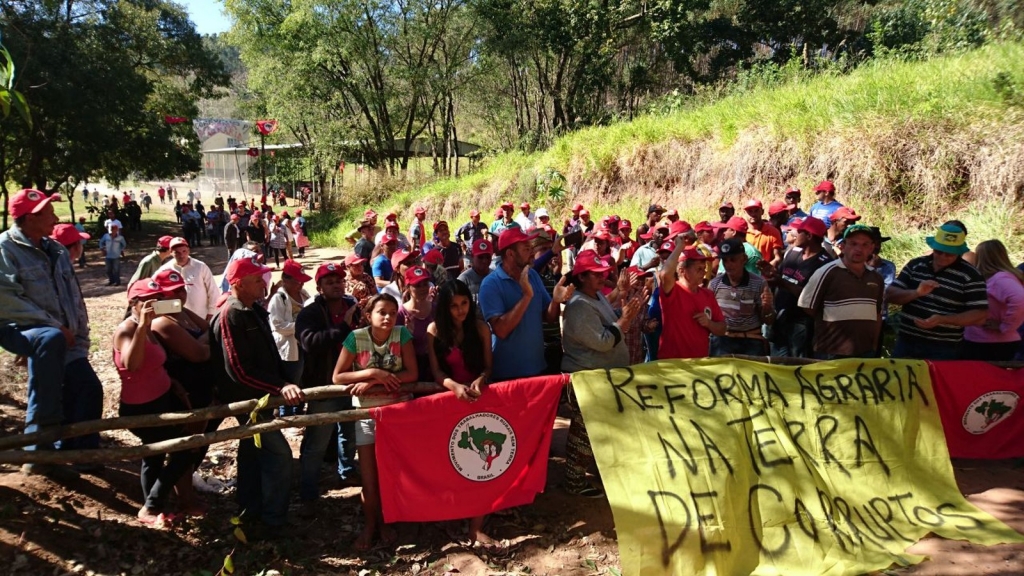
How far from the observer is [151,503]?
179 inches

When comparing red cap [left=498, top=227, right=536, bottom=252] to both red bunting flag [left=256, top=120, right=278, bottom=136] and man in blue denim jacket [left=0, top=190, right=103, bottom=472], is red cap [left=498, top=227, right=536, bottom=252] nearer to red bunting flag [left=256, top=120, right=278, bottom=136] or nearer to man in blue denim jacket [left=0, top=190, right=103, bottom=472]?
man in blue denim jacket [left=0, top=190, right=103, bottom=472]

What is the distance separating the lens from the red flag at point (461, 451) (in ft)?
14.5

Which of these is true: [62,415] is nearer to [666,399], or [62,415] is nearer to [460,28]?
[666,399]

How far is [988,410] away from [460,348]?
168 inches

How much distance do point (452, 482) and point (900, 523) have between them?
3.00 m

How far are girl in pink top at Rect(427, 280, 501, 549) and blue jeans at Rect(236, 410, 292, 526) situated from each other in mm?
1190

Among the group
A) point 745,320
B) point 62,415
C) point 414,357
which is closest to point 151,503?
point 62,415

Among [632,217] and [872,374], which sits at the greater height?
[632,217]

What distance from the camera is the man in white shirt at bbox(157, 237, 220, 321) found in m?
6.55

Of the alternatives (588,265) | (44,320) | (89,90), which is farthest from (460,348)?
(89,90)

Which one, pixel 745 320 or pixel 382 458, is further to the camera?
pixel 745 320

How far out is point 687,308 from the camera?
540 cm

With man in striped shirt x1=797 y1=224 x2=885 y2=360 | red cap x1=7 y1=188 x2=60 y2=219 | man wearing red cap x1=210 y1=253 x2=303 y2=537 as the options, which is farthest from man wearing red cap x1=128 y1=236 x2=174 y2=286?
man in striped shirt x1=797 y1=224 x2=885 y2=360

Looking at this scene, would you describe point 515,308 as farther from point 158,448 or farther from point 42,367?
point 42,367
